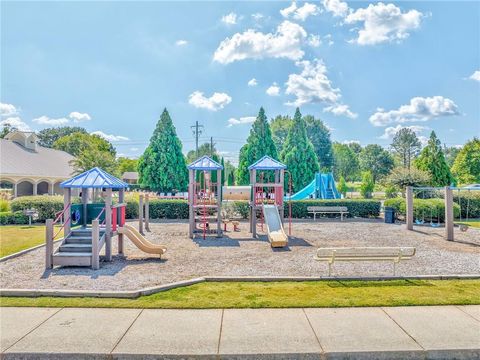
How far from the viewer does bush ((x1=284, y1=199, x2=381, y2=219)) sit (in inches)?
842

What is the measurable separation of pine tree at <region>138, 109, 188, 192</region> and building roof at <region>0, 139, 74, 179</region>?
928cm

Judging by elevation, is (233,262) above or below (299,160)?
below

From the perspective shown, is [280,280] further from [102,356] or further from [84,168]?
[84,168]

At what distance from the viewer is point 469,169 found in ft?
137

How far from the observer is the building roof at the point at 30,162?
29.7 metres

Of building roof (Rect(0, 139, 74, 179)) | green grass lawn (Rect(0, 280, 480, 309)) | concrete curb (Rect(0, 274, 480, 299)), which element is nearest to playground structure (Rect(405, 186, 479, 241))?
concrete curb (Rect(0, 274, 480, 299))

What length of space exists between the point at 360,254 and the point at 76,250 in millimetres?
7819

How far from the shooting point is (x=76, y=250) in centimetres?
969

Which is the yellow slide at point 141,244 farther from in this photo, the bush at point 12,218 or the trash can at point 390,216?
the trash can at point 390,216

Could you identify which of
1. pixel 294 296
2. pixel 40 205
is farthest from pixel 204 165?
pixel 40 205

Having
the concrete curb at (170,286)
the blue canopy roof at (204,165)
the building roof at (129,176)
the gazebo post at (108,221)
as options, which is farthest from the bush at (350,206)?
the building roof at (129,176)

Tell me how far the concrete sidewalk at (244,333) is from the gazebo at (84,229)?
3170 millimetres

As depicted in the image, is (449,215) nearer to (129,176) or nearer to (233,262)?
(233,262)

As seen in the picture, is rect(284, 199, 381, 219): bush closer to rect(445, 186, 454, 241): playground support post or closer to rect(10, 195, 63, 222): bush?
rect(445, 186, 454, 241): playground support post
